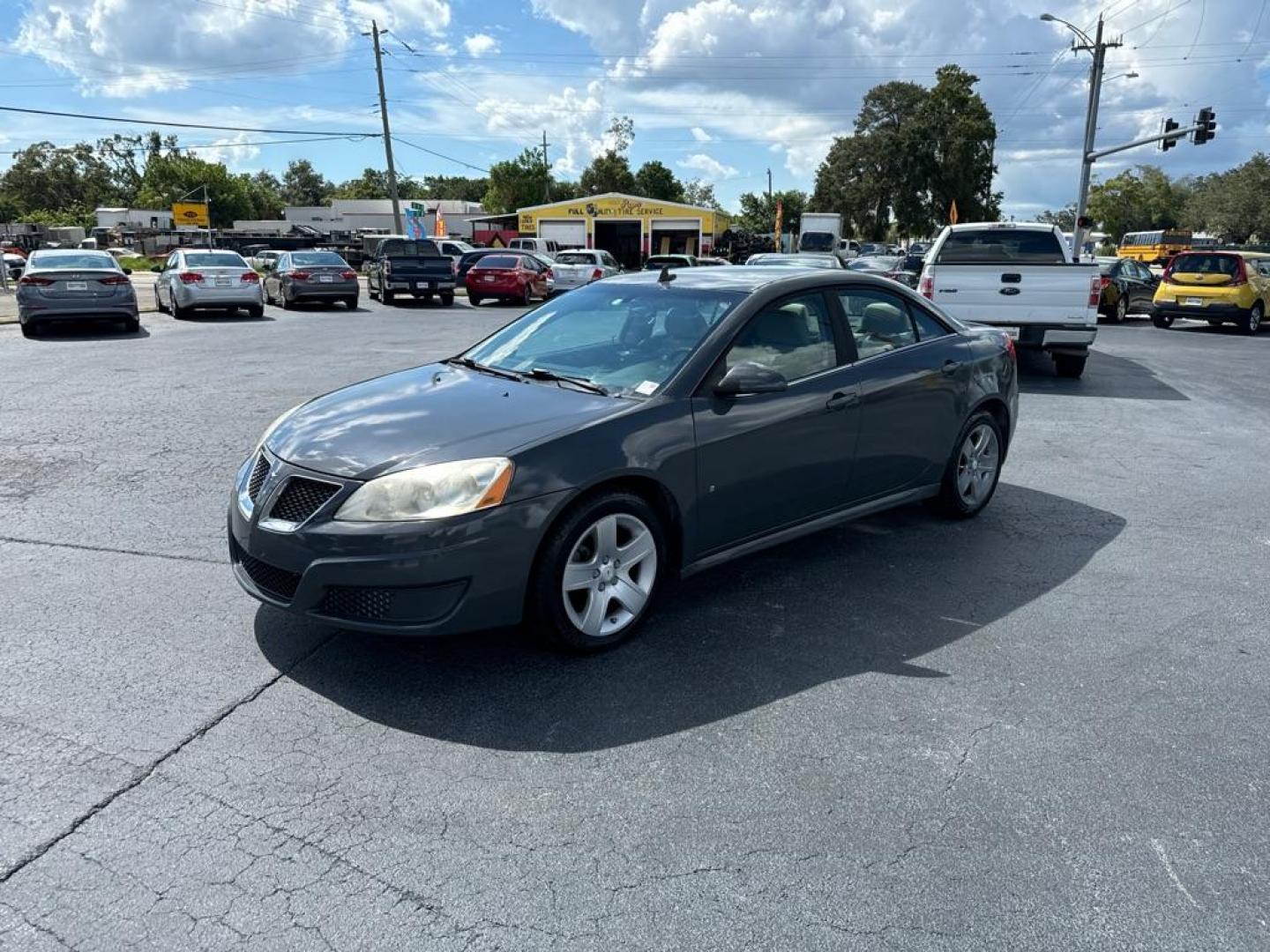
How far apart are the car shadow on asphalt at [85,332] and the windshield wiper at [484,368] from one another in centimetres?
1273

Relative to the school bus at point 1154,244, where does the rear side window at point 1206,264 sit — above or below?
below

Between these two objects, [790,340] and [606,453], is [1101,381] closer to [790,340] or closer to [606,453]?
[790,340]

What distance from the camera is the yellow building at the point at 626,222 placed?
2256 inches

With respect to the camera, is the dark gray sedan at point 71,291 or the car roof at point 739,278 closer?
the car roof at point 739,278

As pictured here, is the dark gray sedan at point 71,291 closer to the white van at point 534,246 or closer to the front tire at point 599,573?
the front tire at point 599,573

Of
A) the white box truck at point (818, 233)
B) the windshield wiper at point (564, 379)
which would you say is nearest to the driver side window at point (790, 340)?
the windshield wiper at point (564, 379)

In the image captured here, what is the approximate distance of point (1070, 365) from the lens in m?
12.4

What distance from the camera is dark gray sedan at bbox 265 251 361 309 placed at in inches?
858

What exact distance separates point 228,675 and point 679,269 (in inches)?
125

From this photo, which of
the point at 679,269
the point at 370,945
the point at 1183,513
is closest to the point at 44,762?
the point at 370,945

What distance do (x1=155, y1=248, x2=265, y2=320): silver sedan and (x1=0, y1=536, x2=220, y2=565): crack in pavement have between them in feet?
50.6

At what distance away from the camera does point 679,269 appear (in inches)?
209

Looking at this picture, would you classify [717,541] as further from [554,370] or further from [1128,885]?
[1128,885]

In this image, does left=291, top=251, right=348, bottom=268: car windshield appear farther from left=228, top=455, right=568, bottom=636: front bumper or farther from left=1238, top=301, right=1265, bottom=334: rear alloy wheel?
left=228, top=455, right=568, bottom=636: front bumper
